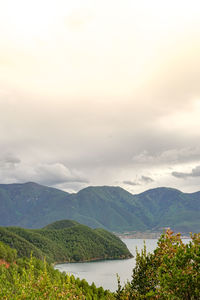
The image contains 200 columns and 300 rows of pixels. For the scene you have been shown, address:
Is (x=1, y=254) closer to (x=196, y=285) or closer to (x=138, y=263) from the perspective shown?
(x=138, y=263)

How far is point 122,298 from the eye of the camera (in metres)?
34.1

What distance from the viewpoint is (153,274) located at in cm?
3238

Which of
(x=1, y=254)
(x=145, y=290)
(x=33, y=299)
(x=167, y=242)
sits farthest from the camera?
(x=1, y=254)

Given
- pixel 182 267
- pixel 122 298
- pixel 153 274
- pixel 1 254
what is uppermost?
pixel 182 267

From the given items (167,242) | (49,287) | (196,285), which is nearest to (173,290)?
(196,285)

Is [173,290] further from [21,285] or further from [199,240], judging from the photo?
[21,285]

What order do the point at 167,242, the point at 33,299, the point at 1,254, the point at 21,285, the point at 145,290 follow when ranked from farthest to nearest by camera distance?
the point at 1,254
the point at 145,290
the point at 167,242
the point at 21,285
the point at 33,299

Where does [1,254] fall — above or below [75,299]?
below

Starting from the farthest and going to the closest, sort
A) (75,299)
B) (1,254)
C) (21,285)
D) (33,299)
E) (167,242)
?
1. (1,254)
2. (167,242)
3. (75,299)
4. (21,285)
5. (33,299)

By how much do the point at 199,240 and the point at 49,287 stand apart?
1159cm

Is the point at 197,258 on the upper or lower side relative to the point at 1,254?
upper

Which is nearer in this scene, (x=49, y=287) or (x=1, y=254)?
(x=49, y=287)

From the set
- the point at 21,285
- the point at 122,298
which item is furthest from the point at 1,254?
the point at 21,285

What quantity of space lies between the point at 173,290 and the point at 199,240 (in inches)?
176
